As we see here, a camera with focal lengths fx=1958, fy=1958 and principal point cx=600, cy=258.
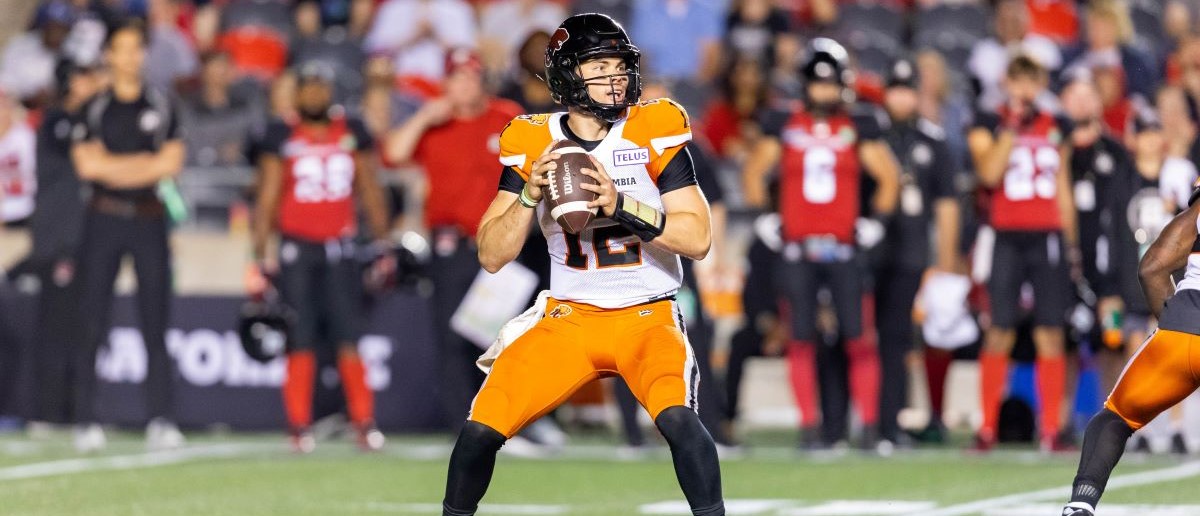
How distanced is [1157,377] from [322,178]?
5.84 m

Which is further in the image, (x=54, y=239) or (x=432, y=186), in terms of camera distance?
(x=54, y=239)

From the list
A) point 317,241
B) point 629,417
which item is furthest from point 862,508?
point 317,241

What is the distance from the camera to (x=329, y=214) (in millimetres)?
10766

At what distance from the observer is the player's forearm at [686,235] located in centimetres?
572

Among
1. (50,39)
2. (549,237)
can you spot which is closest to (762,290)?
(549,237)

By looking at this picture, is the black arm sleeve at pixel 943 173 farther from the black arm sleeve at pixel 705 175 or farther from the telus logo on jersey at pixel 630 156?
the telus logo on jersey at pixel 630 156

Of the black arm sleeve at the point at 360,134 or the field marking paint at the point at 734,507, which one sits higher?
the black arm sleeve at the point at 360,134

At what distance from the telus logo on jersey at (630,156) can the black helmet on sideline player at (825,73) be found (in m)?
4.78

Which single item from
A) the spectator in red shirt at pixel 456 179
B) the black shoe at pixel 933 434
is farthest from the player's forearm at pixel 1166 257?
the black shoe at pixel 933 434

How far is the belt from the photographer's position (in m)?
10.6

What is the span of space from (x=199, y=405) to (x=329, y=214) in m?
2.02

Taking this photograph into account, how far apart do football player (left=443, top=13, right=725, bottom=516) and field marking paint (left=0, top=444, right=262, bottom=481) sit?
4.26 m

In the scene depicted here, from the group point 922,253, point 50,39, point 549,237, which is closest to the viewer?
point 549,237

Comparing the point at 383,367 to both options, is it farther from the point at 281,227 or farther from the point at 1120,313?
the point at 1120,313
